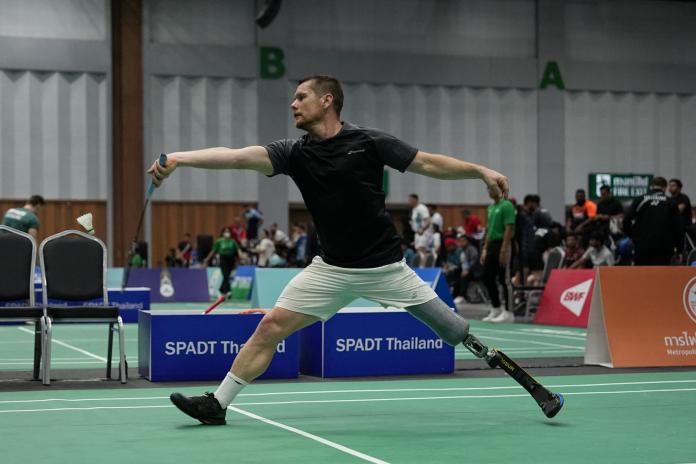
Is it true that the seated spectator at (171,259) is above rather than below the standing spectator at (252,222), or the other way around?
below

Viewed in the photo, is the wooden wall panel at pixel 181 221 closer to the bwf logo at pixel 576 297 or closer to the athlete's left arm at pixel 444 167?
the bwf logo at pixel 576 297

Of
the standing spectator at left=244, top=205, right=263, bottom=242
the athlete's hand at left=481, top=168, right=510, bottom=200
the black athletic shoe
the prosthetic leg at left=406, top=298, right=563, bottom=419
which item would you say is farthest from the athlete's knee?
the standing spectator at left=244, top=205, right=263, bottom=242

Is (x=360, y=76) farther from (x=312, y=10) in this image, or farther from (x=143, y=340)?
(x=143, y=340)

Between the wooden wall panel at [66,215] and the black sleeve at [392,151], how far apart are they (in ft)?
76.2

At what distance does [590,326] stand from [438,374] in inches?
59.3

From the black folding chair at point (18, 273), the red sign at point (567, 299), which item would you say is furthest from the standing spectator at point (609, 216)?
the black folding chair at point (18, 273)

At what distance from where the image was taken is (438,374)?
28.8ft

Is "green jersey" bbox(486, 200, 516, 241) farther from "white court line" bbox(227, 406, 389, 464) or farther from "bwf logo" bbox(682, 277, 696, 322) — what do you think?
"white court line" bbox(227, 406, 389, 464)

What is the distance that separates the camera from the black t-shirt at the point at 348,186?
18.9ft

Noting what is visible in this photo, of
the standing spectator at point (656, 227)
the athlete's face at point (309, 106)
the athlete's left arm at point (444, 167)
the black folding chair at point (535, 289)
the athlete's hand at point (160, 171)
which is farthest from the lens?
the black folding chair at point (535, 289)

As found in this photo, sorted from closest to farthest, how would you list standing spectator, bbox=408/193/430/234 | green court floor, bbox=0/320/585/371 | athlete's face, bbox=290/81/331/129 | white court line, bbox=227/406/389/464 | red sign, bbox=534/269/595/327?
white court line, bbox=227/406/389/464
athlete's face, bbox=290/81/331/129
green court floor, bbox=0/320/585/371
red sign, bbox=534/269/595/327
standing spectator, bbox=408/193/430/234

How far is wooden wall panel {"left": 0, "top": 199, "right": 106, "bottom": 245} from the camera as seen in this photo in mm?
28203

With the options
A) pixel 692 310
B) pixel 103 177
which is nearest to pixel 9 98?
pixel 103 177

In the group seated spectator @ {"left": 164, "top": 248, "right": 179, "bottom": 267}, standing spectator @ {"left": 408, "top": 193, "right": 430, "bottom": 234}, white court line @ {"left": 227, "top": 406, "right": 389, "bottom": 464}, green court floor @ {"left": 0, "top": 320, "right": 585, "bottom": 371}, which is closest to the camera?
white court line @ {"left": 227, "top": 406, "right": 389, "bottom": 464}
